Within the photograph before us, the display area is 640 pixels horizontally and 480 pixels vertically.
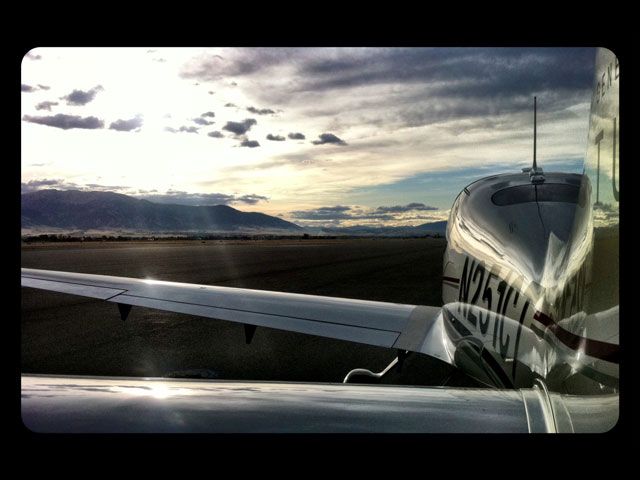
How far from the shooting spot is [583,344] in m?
1.68

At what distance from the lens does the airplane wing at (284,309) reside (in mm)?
4496

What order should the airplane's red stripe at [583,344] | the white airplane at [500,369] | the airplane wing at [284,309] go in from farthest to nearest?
the airplane wing at [284,309] < the airplane's red stripe at [583,344] < the white airplane at [500,369]

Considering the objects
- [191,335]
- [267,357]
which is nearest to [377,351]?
[267,357]

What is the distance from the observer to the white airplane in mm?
1266

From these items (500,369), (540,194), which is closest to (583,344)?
(500,369)

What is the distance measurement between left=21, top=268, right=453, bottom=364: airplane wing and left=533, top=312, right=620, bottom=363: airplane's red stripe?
1.99 meters

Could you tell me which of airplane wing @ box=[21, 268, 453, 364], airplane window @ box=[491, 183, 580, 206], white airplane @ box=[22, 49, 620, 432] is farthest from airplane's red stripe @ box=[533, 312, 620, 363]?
airplane wing @ box=[21, 268, 453, 364]

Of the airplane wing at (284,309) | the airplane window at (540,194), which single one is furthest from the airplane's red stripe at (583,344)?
the airplane wing at (284,309)

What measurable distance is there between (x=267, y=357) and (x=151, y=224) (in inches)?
7945

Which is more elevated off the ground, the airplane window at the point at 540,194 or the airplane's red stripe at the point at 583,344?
the airplane window at the point at 540,194

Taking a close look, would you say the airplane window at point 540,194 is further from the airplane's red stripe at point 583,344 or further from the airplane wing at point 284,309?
the airplane wing at point 284,309

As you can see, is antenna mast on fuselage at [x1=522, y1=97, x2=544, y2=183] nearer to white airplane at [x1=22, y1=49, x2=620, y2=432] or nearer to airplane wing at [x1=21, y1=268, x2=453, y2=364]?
white airplane at [x1=22, y1=49, x2=620, y2=432]

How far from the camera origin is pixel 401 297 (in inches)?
490
